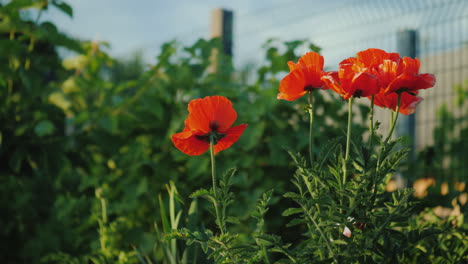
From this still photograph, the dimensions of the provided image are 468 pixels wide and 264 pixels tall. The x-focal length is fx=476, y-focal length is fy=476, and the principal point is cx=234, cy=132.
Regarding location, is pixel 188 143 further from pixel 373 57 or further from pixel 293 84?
pixel 373 57

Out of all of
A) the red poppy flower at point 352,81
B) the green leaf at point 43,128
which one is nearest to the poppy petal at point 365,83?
the red poppy flower at point 352,81

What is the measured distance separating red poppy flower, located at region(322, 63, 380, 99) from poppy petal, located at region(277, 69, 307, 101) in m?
0.05

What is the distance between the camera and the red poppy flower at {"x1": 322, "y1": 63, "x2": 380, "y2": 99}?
2.64ft

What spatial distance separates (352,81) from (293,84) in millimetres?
116

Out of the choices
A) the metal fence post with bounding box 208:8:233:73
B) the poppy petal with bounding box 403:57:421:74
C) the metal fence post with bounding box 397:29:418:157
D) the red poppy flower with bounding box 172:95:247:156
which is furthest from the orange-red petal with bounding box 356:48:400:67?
the metal fence post with bounding box 397:29:418:157

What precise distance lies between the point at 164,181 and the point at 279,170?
0.54 m

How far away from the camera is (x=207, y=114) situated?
2.83 feet

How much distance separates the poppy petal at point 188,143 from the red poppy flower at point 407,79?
35 cm

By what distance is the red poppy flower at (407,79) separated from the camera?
2.76 ft

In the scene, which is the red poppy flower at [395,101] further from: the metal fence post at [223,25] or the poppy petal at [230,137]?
the metal fence post at [223,25]

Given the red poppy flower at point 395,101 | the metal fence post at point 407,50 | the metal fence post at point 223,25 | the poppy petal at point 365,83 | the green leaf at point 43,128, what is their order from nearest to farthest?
the poppy petal at point 365,83 < the red poppy flower at point 395,101 < the green leaf at point 43,128 < the metal fence post at point 223,25 < the metal fence post at point 407,50

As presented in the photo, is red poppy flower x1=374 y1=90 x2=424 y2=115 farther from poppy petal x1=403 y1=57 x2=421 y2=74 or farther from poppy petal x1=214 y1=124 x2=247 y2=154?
poppy petal x1=214 y1=124 x2=247 y2=154

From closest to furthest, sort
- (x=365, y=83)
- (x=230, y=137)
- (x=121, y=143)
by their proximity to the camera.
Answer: (x=365, y=83) → (x=230, y=137) → (x=121, y=143)

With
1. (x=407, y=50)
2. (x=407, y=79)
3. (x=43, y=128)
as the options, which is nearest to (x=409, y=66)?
(x=407, y=79)
